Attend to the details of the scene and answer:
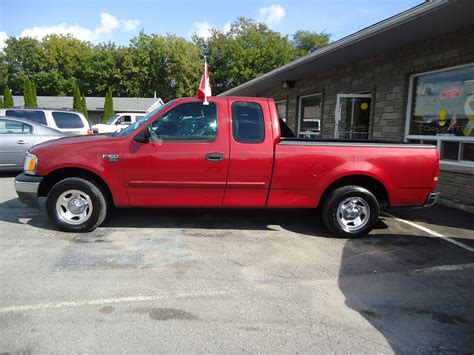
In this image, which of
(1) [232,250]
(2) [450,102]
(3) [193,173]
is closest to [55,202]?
(3) [193,173]

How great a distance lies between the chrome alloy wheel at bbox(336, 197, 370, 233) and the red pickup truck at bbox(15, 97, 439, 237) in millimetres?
14

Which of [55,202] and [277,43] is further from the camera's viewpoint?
[277,43]

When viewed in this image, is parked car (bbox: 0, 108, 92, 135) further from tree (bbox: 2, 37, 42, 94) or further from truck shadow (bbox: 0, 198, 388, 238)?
tree (bbox: 2, 37, 42, 94)

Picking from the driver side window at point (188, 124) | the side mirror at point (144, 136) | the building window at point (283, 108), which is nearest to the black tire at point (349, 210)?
the driver side window at point (188, 124)

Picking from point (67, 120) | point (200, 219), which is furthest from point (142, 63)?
point (200, 219)

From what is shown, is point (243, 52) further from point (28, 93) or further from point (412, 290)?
point (412, 290)

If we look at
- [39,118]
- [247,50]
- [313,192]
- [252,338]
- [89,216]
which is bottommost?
[252,338]

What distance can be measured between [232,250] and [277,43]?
2304 inches

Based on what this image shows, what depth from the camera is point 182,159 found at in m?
4.88

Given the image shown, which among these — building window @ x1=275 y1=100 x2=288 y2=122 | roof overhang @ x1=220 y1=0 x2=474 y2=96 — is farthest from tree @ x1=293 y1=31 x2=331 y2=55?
roof overhang @ x1=220 y1=0 x2=474 y2=96

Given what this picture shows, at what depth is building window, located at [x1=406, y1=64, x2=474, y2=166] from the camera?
7244 mm

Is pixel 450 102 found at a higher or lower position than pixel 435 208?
higher

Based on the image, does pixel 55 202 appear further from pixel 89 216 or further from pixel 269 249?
pixel 269 249

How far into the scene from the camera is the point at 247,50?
5656 centimetres
